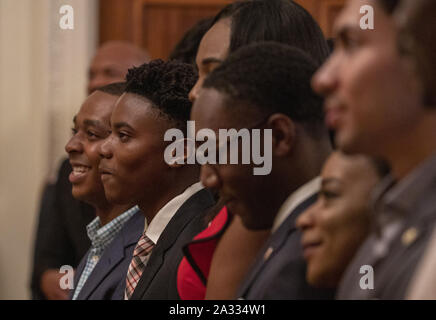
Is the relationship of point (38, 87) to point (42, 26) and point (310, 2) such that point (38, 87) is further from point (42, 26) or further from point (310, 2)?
point (310, 2)

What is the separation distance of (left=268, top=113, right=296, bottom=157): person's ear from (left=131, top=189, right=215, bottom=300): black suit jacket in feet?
1.67

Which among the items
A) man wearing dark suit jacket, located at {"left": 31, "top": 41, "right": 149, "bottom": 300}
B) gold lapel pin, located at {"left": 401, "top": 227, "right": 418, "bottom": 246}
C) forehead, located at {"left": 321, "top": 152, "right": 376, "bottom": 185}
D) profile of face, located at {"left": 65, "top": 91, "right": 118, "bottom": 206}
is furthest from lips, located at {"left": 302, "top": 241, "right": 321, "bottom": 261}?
man wearing dark suit jacket, located at {"left": 31, "top": 41, "right": 149, "bottom": 300}

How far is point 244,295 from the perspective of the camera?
1.45m

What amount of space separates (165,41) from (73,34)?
1.58ft

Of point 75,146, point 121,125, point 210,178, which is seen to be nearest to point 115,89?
point 75,146

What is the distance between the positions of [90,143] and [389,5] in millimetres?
1482

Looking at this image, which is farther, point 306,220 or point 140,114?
point 140,114

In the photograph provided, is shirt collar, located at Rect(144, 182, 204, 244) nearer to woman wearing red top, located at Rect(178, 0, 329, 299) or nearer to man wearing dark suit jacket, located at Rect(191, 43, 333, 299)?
woman wearing red top, located at Rect(178, 0, 329, 299)

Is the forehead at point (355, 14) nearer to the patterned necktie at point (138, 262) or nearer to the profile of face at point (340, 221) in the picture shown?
the profile of face at point (340, 221)

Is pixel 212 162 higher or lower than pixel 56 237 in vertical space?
higher

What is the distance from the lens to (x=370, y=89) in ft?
3.82

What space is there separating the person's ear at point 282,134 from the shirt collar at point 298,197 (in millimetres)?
66

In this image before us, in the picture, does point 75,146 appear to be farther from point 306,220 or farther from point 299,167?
point 306,220

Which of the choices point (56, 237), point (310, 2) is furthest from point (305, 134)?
point (310, 2)
